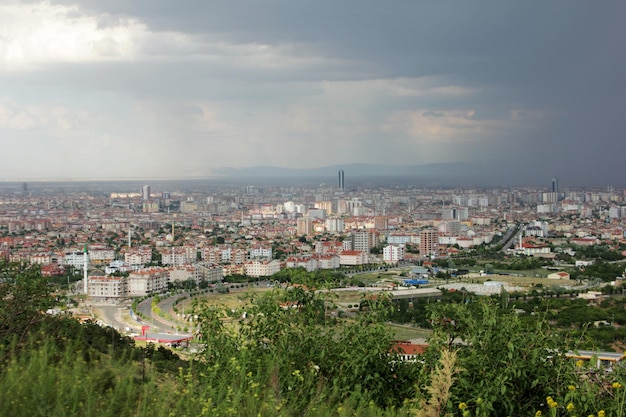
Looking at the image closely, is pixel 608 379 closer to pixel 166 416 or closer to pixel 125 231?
pixel 166 416

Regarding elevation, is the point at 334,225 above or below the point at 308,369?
below

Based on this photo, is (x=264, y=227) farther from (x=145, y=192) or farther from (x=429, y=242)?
(x=145, y=192)

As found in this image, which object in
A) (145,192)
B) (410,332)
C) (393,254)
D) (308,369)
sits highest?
(308,369)

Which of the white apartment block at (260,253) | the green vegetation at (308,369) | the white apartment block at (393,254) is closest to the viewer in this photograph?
the green vegetation at (308,369)

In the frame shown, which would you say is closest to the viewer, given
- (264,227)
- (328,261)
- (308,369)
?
(308,369)

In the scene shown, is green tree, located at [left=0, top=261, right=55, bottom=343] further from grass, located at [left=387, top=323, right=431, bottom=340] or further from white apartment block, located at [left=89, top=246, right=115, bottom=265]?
white apartment block, located at [left=89, top=246, right=115, bottom=265]

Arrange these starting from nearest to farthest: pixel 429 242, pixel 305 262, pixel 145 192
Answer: pixel 305 262
pixel 429 242
pixel 145 192

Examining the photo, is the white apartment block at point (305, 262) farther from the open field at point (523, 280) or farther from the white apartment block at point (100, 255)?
the white apartment block at point (100, 255)

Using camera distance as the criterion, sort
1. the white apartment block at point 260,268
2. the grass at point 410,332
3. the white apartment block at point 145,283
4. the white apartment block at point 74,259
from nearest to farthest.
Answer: the grass at point 410,332 < the white apartment block at point 145,283 < the white apartment block at point 260,268 < the white apartment block at point 74,259

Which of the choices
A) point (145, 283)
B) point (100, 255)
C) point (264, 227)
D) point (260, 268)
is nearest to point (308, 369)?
point (145, 283)

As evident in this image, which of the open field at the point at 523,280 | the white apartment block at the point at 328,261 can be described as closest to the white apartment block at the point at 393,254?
the white apartment block at the point at 328,261

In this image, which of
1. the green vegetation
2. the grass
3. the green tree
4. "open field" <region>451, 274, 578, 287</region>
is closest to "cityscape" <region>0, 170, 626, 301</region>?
"open field" <region>451, 274, 578, 287</region>
